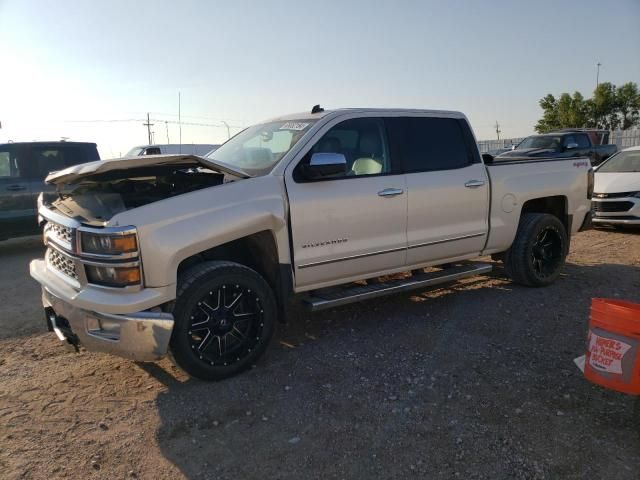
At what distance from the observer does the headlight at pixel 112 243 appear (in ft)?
10.2

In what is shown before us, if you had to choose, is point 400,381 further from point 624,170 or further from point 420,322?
point 624,170

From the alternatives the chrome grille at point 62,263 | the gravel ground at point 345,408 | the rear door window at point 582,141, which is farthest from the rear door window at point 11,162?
the rear door window at point 582,141

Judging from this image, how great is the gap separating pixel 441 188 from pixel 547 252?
1977 millimetres

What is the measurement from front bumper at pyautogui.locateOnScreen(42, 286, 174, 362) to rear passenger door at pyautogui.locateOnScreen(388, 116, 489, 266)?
2352mm

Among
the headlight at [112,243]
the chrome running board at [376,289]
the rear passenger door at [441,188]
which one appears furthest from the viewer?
the rear passenger door at [441,188]

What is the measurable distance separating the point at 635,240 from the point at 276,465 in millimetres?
8000

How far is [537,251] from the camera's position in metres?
5.73

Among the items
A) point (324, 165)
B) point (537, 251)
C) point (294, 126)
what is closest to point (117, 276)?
point (324, 165)

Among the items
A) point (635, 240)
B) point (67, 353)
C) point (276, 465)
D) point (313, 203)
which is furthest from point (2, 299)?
point (635, 240)

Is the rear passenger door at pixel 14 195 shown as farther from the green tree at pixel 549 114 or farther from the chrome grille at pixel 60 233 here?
the green tree at pixel 549 114

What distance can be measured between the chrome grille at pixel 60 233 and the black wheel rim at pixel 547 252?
4744mm

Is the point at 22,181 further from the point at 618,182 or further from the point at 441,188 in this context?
the point at 618,182

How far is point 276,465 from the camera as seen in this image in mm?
2713

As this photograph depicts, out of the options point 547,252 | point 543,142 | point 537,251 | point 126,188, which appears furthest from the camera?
point 543,142
